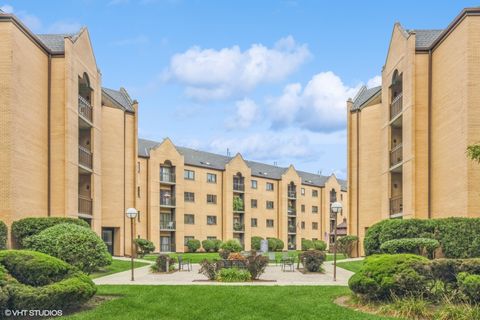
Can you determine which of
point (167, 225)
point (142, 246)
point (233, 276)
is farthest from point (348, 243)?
point (167, 225)

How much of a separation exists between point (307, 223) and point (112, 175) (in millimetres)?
40125

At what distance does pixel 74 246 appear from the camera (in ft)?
71.0

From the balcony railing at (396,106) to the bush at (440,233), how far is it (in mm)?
7660

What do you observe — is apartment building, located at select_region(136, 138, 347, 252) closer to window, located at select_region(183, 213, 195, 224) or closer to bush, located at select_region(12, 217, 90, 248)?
window, located at select_region(183, 213, 195, 224)

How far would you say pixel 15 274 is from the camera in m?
13.7

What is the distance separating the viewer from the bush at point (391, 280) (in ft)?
44.3

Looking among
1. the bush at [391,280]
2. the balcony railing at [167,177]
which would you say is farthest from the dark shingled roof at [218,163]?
the bush at [391,280]

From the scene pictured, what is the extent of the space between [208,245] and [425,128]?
33618 mm

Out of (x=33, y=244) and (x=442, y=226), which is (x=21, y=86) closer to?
(x=33, y=244)

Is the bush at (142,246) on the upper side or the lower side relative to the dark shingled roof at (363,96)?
lower

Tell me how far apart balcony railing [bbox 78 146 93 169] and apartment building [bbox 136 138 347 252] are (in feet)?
61.7

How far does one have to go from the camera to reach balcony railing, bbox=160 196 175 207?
5601cm

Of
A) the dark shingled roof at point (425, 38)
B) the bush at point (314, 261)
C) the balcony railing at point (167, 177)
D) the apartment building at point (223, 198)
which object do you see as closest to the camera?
the bush at point (314, 261)

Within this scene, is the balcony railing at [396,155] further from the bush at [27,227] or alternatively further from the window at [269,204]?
the window at [269,204]
